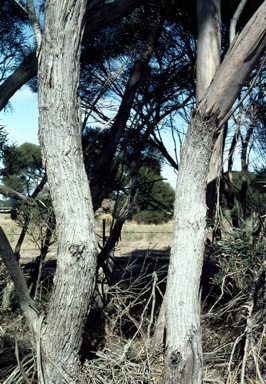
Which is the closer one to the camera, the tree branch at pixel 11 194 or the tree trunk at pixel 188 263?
the tree trunk at pixel 188 263

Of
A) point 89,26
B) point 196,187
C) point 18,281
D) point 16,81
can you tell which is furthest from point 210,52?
point 18,281

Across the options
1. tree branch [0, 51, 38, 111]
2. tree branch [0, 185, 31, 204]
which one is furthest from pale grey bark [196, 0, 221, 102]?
tree branch [0, 185, 31, 204]

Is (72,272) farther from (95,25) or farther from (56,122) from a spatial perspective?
(95,25)

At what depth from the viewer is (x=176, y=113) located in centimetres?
896

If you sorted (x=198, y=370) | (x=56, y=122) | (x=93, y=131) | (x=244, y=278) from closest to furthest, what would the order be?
1. (x=198, y=370)
2. (x=56, y=122)
3. (x=244, y=278)
4. (x=93, y=131)

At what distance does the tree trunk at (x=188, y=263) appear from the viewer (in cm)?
414

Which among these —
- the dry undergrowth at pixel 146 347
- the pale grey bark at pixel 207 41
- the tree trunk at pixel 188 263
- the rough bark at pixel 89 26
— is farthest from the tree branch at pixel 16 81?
the tree trunk at pixel 188 263

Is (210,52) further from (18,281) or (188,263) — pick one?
(18,281)

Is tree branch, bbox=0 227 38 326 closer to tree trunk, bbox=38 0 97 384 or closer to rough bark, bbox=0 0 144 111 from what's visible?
tree trunk, bbox=38 0 97 384

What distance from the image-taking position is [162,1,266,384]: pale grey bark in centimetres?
428

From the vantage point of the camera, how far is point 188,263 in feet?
14.7

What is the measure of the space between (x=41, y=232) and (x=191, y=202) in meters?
1.79

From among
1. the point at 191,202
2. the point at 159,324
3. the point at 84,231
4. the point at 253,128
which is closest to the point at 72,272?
the point at 84,231

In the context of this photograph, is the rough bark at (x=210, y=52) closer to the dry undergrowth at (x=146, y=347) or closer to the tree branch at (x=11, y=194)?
the dry undergrowth at (x=146, y=347)
